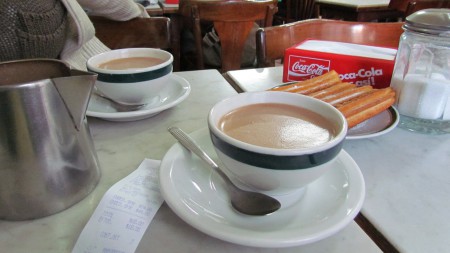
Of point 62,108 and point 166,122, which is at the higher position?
point 62,108

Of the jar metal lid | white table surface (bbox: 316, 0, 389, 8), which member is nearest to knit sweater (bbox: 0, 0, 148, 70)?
the jar metal lid

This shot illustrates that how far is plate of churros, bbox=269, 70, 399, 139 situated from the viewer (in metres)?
0.54

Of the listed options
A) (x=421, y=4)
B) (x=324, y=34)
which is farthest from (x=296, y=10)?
(x=324, y=34)

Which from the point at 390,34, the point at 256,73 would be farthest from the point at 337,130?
the point at 390,34

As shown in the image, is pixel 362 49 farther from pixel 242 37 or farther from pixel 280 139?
pixel 242 37

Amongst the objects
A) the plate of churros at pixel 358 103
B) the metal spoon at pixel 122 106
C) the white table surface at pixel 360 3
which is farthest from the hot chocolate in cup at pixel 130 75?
the white table surface at pixel 360 3

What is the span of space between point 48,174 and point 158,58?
372mm

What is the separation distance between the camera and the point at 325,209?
14.4 inches

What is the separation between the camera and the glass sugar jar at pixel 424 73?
1.84ft

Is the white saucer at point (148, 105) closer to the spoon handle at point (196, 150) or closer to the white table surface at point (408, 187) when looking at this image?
the spoon handle at point (196, 150)

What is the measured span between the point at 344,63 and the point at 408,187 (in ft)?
1.16

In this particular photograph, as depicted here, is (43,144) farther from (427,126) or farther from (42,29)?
(427,126)

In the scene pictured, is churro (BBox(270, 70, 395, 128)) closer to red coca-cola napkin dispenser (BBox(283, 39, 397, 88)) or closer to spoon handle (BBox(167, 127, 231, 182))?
red coca-cola napkin dispenser (BBox(283, 39, 397, 88))

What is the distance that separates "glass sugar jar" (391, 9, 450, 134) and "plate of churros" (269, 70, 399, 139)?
1.2 inches
